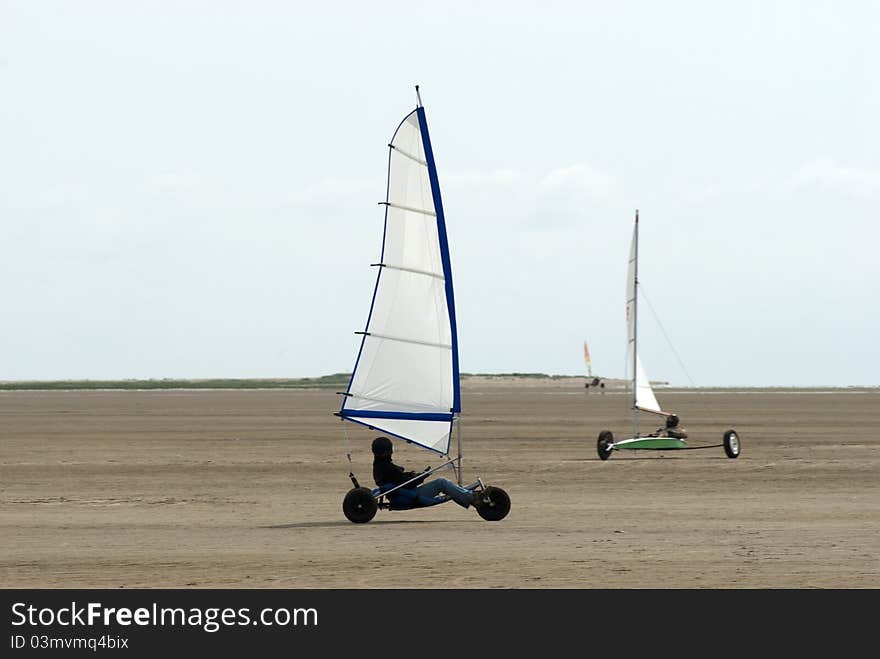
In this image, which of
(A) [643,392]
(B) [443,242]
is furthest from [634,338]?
(B) [443,242]

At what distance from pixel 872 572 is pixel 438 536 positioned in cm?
552

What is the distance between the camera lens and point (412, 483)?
19766 millimetres

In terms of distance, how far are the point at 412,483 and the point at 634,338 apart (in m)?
19.7

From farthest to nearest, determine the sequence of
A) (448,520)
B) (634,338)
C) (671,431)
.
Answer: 1. (634,338)
2. (671,431)
3. (448,520)

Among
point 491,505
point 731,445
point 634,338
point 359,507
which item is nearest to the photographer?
point 359,507

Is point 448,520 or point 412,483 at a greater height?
point 412,483

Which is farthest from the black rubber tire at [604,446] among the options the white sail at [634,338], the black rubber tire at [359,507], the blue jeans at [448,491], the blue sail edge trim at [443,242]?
the black rubber tire at [359,507]

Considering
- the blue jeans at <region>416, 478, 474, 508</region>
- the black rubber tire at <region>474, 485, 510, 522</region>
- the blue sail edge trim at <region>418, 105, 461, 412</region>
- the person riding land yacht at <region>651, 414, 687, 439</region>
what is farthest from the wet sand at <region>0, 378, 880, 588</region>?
the blue sail edge trim at <region>418, 105, 461, 412</region>

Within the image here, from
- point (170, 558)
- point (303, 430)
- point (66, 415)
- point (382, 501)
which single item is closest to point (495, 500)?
point (382, 501)

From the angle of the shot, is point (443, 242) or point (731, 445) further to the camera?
point (731, 445)

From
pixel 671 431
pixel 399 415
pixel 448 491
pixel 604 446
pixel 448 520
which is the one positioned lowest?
pixel 448 520

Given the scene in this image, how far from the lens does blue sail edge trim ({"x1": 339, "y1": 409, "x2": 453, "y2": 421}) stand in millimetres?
19969

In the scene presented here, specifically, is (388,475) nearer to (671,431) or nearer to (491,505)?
(491,505)

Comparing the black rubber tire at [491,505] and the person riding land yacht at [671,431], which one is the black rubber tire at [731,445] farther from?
the black rubber tire at [491,505]
